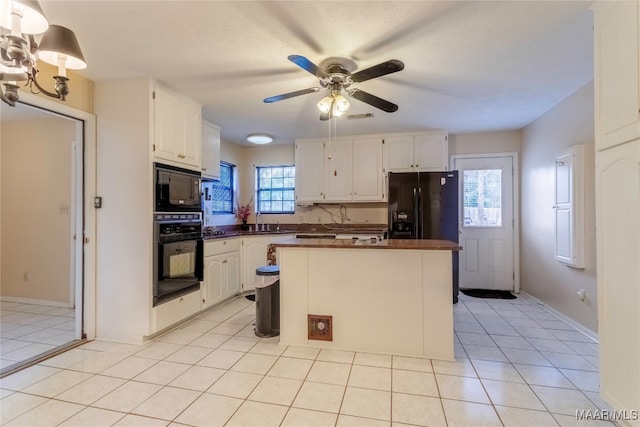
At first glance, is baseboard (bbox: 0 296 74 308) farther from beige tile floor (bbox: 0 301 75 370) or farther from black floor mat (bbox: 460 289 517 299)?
black floor mat (bbox: 460 289 517 299)

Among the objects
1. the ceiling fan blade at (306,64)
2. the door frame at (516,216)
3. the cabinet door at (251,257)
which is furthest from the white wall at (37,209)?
the door frame at (516,216)

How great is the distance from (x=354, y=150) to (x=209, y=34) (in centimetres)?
290

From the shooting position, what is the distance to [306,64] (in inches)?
73.5

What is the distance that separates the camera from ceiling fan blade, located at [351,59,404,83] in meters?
1.83

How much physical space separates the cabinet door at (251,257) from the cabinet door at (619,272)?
11.8 ft

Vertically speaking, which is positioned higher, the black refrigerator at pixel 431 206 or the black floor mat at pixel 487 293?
the black refrigerator at pixel 431 206

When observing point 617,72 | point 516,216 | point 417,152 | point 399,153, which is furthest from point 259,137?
point 516,216

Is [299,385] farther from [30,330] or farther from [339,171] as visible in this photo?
[339,171]

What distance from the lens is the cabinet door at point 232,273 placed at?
3.90 meters

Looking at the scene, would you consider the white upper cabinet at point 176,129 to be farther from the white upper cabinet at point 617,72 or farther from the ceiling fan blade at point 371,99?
the white upper cabinet at point 617,72

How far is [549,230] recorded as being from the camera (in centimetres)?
354

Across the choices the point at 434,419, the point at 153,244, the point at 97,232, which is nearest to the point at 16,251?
the point at 97,232

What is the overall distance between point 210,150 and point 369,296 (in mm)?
2736

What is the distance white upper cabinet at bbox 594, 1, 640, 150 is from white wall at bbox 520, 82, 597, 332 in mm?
1359
